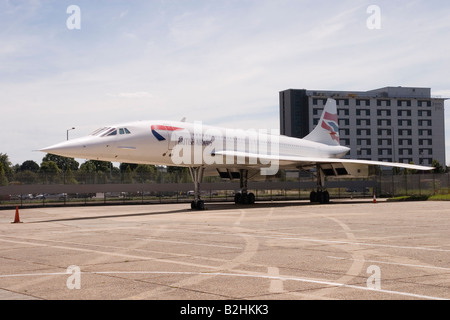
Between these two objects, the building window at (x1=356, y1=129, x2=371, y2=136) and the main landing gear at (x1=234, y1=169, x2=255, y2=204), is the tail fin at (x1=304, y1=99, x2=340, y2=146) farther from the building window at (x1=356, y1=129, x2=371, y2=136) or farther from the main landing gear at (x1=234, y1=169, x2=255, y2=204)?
the building window at (x1=356, y1=129, x2=371, y2=136)

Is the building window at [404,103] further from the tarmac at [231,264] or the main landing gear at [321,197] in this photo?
the tarmac at [231,264]

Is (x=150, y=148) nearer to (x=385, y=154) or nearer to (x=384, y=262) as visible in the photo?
(x=384, y=262)

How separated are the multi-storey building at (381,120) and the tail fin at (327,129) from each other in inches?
2828

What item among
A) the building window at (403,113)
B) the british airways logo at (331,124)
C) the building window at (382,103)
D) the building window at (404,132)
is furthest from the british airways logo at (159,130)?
the building window at (404,132)

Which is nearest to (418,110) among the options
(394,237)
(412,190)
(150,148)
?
(412,190)

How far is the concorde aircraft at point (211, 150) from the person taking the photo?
24984mm

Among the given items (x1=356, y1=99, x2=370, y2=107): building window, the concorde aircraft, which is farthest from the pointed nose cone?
(x1=356, y1=99, x2=370, y2=107): building window

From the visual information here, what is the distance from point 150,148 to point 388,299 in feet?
70.1

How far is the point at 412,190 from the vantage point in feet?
160

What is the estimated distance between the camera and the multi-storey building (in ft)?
391

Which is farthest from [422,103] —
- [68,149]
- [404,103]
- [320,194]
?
[68,149]

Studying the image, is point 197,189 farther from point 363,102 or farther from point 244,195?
point 363,102

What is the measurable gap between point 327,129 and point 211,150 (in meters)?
17.0
